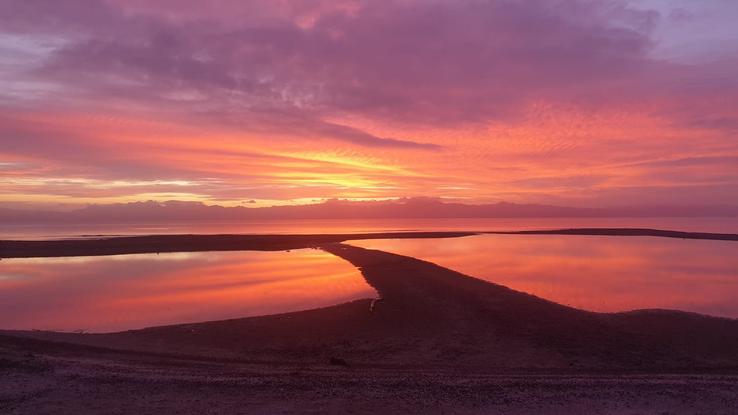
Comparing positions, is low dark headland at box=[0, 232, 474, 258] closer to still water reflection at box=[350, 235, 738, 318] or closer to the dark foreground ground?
still water reflection at box=[350, 235, 738, 318]

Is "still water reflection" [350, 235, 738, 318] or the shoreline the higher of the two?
the shoreline

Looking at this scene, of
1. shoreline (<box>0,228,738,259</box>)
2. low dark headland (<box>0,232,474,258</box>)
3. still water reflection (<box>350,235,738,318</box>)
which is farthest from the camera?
shoreline (<box>0,228,738,259</box>)

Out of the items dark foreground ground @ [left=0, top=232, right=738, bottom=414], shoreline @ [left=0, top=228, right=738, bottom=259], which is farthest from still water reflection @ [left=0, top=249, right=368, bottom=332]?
shoreline @ [left=0, top=228, right=738, bottom=259]

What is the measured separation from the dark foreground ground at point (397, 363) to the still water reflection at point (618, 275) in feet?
16.0

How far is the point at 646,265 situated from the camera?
42.6 metres

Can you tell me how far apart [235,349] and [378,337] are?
4.95 meters

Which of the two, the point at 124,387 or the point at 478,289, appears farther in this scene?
the point at 478,289

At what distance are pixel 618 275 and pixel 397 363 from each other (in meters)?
26.6

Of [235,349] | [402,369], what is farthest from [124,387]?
[402,369]

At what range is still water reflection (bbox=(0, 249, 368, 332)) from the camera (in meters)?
23.0

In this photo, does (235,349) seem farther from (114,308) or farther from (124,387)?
(114,308)

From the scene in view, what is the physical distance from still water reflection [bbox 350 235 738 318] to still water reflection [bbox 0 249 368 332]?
1047 cm

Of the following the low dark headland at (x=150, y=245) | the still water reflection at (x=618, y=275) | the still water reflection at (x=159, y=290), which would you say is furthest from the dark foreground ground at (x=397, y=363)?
the low dark headland at (x=150, y=245)

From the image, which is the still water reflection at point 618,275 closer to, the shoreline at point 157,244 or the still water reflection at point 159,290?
the still water reflection at point 159,290
